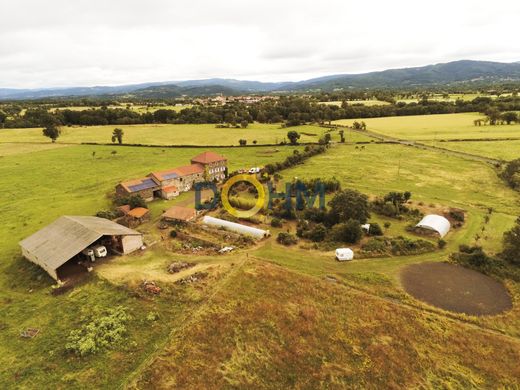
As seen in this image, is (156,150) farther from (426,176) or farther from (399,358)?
(399,358)

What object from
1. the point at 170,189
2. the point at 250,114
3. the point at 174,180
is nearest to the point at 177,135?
the point at 250,114

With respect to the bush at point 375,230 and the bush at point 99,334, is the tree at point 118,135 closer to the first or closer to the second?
the bush at point 99,334

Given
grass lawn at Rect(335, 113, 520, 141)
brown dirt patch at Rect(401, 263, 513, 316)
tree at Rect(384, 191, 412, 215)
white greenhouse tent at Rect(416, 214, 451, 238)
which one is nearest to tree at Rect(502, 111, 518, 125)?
grass lawn at Rect(335, 113, 520, 141)

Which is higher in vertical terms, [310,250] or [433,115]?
[433,115]

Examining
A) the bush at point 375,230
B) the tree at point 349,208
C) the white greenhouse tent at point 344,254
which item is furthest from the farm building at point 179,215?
the bush at point 375,230

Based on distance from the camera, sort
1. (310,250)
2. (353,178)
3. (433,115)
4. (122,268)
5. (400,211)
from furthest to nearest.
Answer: (433,115)
(353,178)
(400,211)
(310,250)
(122,268)

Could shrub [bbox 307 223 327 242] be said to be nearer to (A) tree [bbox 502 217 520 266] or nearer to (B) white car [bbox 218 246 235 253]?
(B) white car [bbox 218 246 235 253]

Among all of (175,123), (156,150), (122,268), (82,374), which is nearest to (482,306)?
(82,374)
